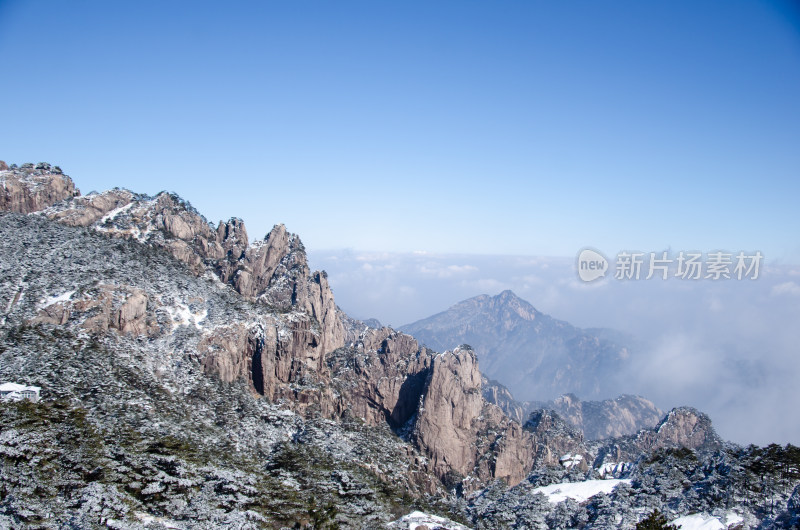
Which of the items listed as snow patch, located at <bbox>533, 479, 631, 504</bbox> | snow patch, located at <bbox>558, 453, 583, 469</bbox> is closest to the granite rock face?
snow patch, located at <bbox>558, 453, 583, 469</bbox>

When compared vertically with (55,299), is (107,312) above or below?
below

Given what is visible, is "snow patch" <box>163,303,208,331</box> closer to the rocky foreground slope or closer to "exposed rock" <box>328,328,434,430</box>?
the rocky foreground slope

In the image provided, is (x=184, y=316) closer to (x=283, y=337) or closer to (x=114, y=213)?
(x=283, y=337)

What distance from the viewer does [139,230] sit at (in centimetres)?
15262

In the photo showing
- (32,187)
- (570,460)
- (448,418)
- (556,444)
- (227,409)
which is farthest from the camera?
(556,444)

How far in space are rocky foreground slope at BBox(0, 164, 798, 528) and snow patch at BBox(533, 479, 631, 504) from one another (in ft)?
15.0

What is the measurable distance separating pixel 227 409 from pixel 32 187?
312 feet

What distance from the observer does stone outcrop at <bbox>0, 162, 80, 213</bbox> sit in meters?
138

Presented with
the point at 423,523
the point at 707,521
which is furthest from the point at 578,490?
the point at 423,523

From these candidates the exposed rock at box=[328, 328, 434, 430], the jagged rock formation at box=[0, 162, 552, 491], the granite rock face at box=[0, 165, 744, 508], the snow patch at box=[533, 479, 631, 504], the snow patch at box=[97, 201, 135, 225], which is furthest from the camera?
the exposed rock at box=[328, 328, 434, 430]

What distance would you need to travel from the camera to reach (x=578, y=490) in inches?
4050

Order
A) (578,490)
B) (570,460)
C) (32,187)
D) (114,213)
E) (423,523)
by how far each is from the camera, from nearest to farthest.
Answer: (423,523) < (578,490) < (32,187) < (114,213) < (570,460)

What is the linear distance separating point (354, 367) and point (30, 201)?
108 metres

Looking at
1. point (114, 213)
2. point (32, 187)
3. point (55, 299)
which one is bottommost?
point (55, 299)
